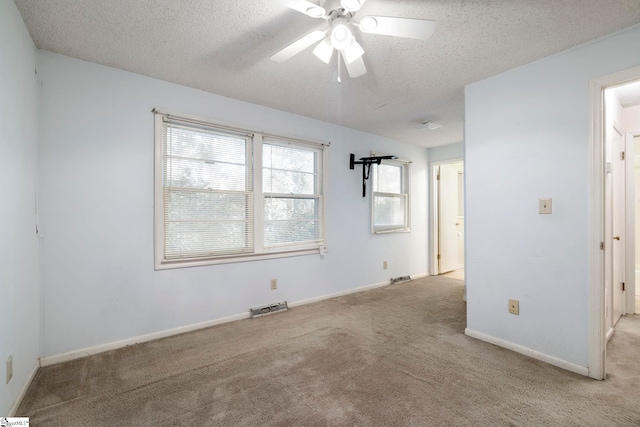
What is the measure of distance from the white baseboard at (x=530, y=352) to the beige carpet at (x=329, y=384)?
0.21ft

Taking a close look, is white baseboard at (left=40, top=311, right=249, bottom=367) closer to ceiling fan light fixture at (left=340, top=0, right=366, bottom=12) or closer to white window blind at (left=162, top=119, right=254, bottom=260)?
white window blind at (left=162, top=119, right=254, bottom=260)

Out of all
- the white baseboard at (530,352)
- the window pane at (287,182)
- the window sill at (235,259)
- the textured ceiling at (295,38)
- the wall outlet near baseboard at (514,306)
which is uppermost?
the textured ceiling at (295,38)

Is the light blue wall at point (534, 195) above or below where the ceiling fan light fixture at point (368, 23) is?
below

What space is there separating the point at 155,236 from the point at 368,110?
265 cm

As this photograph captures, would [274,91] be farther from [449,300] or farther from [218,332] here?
[449,300]

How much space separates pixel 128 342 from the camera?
2467mm

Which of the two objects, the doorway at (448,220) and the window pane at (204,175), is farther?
the doorway at (448,220)

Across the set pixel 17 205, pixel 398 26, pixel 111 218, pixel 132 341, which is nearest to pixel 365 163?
pixel 398 26

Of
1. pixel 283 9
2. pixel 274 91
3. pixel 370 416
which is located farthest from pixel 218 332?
pixel 283 9

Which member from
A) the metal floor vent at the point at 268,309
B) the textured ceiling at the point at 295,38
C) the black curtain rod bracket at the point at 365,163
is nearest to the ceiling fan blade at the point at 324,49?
the textured ceiling at the point at 295,38

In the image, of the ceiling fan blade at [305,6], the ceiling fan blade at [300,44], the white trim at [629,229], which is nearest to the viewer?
the ceiling fan blade at [305,6]

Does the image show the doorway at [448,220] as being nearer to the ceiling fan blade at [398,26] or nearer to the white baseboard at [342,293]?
the white baseboard at [342,293]

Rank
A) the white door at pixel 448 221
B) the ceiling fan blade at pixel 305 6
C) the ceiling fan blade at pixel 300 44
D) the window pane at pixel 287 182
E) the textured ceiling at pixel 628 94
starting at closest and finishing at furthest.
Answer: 1. the ceiling fan blade at pixel 305 6
2. the ceiling fan blade at pixel 300 44
3. the textured ceiling at pixel 628 94
4. the window pane at pixel 287 182
5. the white door at pixel 448 221

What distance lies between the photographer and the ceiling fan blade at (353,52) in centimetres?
175
